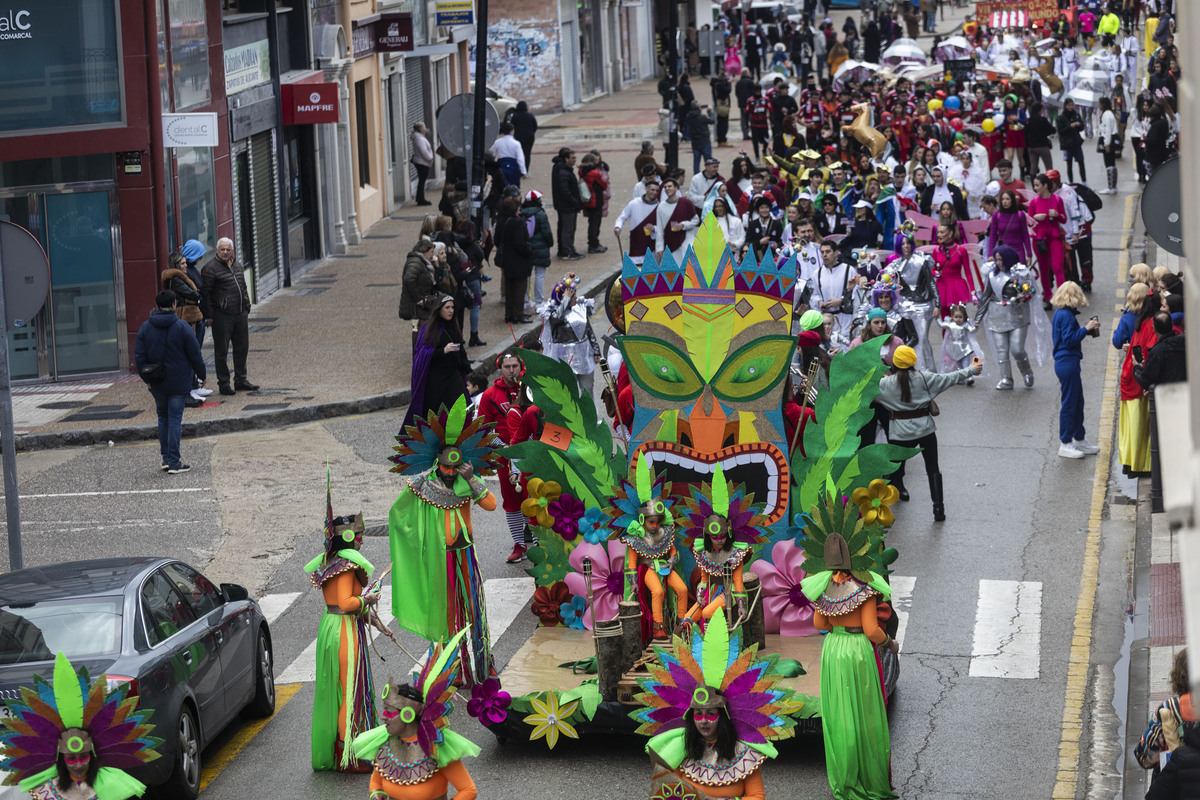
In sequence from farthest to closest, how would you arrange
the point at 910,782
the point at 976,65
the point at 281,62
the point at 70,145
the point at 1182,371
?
the point at 976,65 < the point at 281,62 < the point at 70,145 < the point at 1182,371 < the point at 910,782

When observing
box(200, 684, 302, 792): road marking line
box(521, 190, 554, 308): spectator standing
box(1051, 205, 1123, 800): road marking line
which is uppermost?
box(521, 190, 554, 308): spectator standing

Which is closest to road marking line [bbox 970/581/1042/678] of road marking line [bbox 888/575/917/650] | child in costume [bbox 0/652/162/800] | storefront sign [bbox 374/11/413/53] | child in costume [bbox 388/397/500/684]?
road marking line [bbox 888/575/917/650]

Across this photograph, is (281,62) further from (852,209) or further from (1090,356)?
(1090,356)

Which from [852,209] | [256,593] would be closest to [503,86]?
[852,209]

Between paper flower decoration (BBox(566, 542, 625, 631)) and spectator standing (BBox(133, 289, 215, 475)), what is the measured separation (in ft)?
21.9

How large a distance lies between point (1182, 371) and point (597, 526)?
551 centimetres

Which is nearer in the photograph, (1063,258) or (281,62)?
(1063,258)

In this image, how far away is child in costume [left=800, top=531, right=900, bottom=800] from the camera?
8859 millimetres

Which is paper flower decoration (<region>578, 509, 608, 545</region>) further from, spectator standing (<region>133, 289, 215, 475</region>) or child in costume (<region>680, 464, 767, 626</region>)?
spectator standing (<region>133, 289, 215, 475</region>)

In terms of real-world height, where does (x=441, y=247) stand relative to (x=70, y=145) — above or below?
below

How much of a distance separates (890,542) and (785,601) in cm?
307

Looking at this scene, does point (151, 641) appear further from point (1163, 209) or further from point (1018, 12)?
point (1018, 12)

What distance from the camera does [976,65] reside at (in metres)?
43.9

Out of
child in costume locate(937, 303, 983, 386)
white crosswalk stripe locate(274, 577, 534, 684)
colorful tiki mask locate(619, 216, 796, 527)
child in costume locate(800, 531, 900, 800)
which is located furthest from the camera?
child in costume locate(937, 303, 983, 386)
